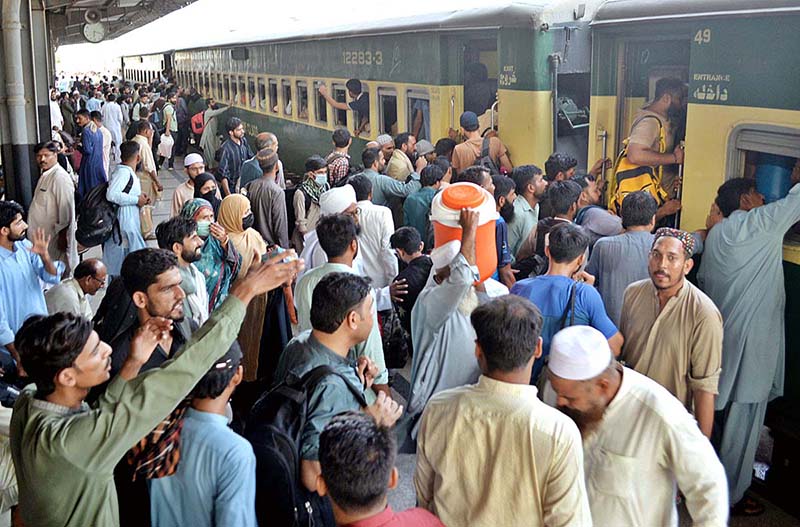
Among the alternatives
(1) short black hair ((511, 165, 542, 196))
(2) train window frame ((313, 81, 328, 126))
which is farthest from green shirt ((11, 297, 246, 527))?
(2) train window frame ((313, 81, 328, 126))

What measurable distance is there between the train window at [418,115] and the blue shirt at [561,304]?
16.3ft

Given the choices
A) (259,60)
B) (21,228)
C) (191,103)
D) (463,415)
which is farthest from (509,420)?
(191,103)

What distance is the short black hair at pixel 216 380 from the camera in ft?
7.95

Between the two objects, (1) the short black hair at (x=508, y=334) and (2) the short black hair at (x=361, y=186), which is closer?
(1) the short black hair at (x=508, y=334)

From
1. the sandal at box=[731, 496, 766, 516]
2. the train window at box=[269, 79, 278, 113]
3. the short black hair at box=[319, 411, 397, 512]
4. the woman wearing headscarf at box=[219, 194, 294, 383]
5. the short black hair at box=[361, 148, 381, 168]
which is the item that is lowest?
the sandal at box=[731, 496, 766, 516]

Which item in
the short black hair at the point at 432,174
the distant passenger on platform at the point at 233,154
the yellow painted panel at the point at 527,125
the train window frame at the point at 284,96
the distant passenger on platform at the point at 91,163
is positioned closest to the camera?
the short black hair at the point at 432,174

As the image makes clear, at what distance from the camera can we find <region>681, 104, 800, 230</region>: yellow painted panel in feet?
14.1

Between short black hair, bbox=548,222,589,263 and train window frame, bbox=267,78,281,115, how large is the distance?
35.4 ft

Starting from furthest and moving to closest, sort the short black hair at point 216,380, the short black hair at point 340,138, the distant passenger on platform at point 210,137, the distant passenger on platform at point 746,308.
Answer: the distant passenger on platform at point 210,137, the short black hair at point 340,138, the distant passenger on platform at point 746,308, the short black hair at point 216,380

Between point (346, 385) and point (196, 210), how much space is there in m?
2.38

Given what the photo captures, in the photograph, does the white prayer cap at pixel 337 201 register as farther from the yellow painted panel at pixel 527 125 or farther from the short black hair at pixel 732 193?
the short black hair at pixel 732 193

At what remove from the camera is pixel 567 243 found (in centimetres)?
350

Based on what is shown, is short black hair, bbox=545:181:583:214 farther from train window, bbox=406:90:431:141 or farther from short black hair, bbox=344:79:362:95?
short black hair, bbox=344:79:362:95

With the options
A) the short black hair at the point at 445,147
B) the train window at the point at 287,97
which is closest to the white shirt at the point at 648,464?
the short black hair at the point at 445,147
